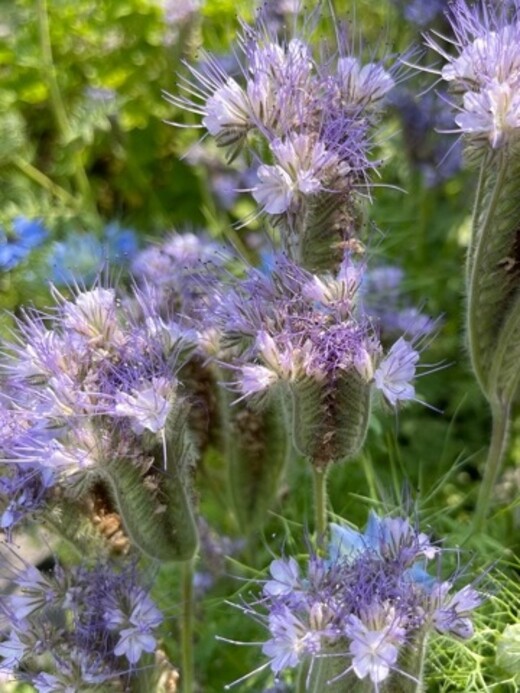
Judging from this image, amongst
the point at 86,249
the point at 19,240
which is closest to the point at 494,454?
the point at 86,249

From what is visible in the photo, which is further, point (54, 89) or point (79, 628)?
point (54, 89)

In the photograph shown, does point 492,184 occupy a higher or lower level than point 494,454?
higher

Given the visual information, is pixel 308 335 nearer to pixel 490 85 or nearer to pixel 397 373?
pixel 397 373

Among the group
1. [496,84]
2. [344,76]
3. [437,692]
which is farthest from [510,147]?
[437,692]

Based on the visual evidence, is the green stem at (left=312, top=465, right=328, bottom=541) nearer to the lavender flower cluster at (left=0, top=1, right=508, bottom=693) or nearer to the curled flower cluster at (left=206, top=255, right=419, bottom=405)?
the lavender flower cluster at (left=0, top=1, right=508, bottom=693)

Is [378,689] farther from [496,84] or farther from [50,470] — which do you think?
[496,84]

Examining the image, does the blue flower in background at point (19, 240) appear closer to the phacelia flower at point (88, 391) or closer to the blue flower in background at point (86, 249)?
the blue flower in background at point (86, 249)

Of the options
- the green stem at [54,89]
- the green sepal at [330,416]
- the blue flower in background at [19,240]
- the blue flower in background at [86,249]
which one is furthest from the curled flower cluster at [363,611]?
the green stem at [54,89]
